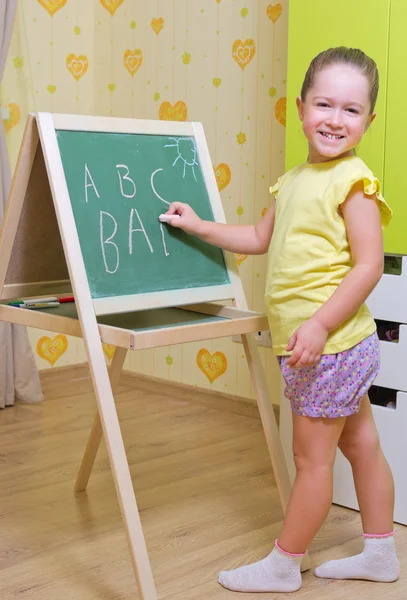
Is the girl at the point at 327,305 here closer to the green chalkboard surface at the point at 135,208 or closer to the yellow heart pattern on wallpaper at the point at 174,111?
the green chalkboard surface at the point at 135,208

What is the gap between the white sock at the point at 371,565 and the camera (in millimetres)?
1771

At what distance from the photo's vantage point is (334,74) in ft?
5.28

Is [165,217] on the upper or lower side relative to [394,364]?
upper

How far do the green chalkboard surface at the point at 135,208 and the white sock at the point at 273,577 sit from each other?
604 mm

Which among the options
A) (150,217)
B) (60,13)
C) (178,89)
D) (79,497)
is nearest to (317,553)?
(79,497)

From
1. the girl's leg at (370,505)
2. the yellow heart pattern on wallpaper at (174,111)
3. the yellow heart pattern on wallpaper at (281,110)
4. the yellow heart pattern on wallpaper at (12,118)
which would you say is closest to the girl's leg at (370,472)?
the girl's leg at (370,505)

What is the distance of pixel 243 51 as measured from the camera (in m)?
2.99

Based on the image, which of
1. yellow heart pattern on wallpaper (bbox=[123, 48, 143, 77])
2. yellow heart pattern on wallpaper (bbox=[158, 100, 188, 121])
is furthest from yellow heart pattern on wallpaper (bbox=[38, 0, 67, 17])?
yellow heart pattern on wallpaper (bbox=[158, 100, 188, 121])

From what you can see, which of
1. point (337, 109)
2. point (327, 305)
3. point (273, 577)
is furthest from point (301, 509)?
point (337, 109)

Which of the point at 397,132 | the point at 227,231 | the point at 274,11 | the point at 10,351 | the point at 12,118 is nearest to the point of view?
the point at 227,231

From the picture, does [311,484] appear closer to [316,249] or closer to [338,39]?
[316,249]

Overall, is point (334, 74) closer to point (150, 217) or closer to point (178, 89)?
point (150, 217)

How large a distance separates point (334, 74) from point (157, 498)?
1199mm

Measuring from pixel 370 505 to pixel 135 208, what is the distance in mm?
810
